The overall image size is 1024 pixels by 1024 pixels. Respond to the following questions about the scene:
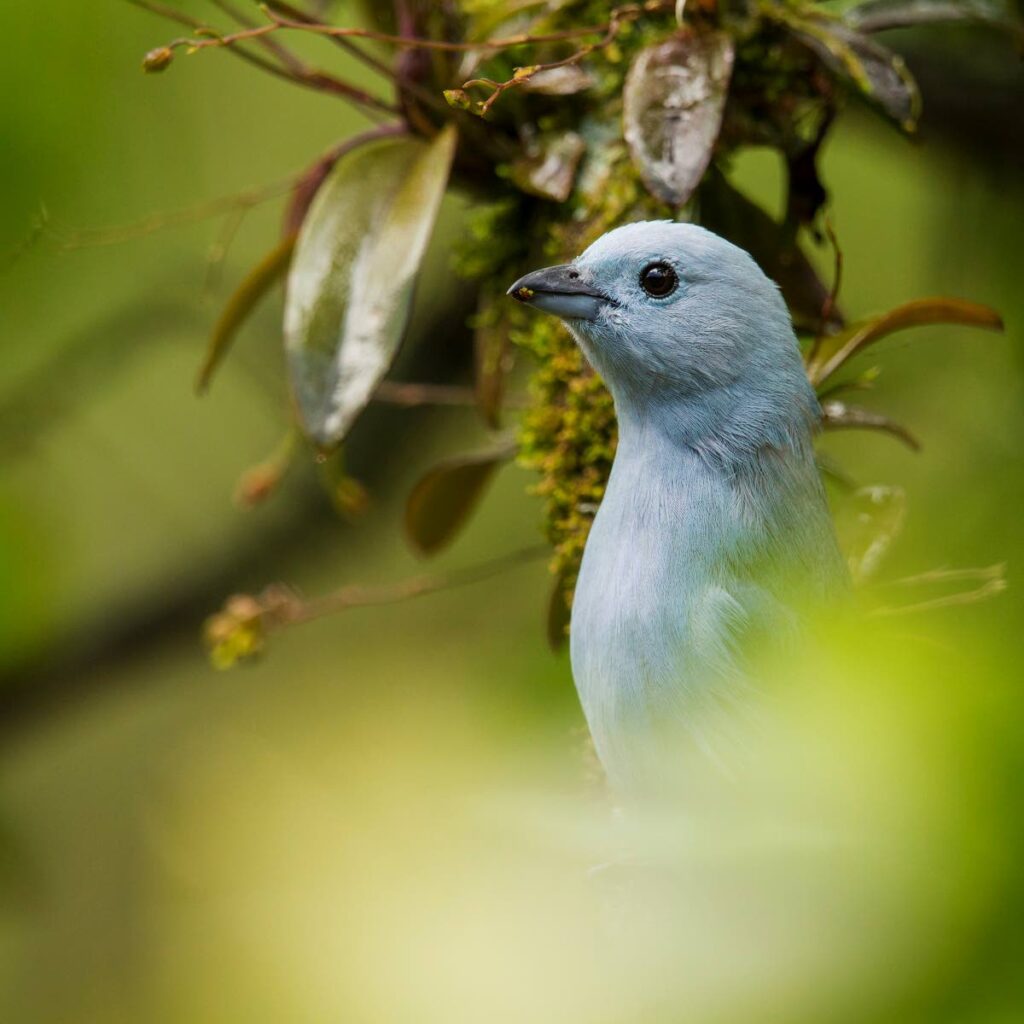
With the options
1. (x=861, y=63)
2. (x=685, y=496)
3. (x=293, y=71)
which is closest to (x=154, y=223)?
(x=293, y=71)

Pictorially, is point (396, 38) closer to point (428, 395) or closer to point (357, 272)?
point (357, 272)

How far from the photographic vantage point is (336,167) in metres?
2.28

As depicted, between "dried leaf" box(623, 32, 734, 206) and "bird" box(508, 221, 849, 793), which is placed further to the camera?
"dried leaf" box(623, 32, 734, 206)

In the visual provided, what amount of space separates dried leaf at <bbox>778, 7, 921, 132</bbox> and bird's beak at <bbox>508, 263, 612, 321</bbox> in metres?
0.59

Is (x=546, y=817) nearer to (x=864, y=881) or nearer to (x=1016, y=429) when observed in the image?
(x=864, y=881)

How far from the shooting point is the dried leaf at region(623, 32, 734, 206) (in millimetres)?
1995

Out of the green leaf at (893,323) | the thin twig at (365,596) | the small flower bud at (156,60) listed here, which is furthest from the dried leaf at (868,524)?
the small flower bud at (156,60)

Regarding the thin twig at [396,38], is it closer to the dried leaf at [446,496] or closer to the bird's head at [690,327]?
the bird's head at [690,327]

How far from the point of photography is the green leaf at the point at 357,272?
208 cm

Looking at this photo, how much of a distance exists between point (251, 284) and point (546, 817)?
194 centimetres

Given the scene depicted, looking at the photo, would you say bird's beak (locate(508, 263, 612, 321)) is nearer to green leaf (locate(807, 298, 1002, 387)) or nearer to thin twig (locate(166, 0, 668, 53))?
thin twig (locate(166, 0, 668, 53))

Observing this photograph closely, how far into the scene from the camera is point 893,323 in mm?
2189

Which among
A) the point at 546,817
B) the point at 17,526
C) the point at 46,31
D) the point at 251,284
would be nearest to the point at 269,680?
the point at 17,526

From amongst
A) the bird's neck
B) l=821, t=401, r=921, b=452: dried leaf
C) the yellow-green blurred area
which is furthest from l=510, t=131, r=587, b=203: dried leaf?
the yellow-green blurred area
